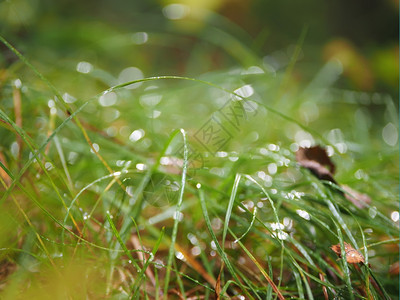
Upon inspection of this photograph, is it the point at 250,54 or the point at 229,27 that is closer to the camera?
the point at 250,54

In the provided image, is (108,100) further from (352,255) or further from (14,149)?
(352,255)

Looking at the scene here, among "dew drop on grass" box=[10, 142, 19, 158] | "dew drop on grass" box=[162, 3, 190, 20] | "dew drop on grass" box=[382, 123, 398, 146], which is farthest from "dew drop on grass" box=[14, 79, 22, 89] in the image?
"dew drop on grass" box=[382, 123, 398, 146]

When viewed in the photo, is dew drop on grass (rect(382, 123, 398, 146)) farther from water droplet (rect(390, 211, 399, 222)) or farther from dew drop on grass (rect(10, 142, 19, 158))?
dew drop on grass (rect(10, 142, 19, 158))

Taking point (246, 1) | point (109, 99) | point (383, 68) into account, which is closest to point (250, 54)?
point (109, 99)

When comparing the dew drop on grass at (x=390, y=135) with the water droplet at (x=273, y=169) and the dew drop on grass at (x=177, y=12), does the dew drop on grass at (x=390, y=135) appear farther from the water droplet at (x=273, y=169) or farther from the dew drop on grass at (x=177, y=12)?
the dew drop on grass at (x=177, y=12)

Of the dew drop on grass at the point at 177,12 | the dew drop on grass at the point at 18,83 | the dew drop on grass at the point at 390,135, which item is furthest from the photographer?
the dew drop on grass at the point at 177,12

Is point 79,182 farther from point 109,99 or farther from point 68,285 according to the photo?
point 109,99

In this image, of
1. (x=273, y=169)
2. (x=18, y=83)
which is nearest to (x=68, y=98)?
(x=18, y=83)

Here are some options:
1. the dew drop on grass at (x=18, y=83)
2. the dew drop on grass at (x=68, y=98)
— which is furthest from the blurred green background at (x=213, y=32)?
the dew drop on grass at (x=18, y=83)
